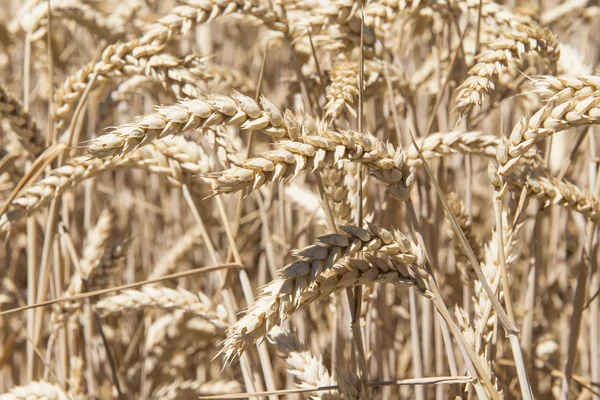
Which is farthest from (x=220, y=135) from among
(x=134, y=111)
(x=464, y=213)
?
(x=134, y=111)

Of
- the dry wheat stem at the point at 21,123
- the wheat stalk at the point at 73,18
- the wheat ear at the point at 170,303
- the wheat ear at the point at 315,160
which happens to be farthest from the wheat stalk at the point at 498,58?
the wheat stalk at the point at 73,18

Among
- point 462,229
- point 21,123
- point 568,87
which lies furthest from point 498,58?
point 21,123

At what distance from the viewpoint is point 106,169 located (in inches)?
37.7

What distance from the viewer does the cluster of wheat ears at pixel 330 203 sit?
2.02 ft

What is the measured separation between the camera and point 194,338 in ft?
5.27

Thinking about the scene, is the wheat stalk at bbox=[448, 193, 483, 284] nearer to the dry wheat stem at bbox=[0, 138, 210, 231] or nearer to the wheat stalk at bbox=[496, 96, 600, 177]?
the wheat stalk at bbox=[496, 96, 600, 177]

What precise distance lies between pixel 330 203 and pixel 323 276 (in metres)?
0.22

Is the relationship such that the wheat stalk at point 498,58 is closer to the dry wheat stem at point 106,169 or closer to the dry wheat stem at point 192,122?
the dry wheat stem at point 192,122

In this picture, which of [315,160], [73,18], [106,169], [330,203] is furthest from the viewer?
[73,18]

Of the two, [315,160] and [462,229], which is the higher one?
[315,160]

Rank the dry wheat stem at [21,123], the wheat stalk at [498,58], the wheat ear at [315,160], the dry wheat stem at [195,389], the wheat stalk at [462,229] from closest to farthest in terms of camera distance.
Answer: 1. the wheat ear at [315,160]
2. the wheat stalk at [498,58]
3. the wheat stalk at [462,229]
4. the dry wheat stem at [21,123]
5. the dry wheat stem at [195,389]

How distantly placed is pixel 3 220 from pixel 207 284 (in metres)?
0.95

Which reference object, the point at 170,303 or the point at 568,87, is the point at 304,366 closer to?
the point at 170,303

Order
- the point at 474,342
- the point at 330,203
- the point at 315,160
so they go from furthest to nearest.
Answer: the point at 330,203, the point at 474,342, the point at 315,160
